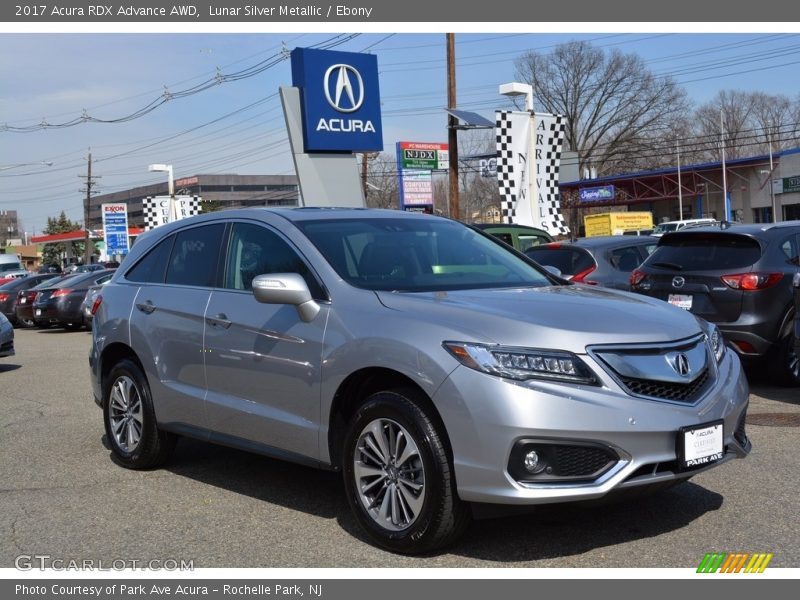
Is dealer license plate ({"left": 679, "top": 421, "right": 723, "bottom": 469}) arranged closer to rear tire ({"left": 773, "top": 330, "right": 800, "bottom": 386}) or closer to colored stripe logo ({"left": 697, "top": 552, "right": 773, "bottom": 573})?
colored stripe logo ({"left": 697, "top": 552, "right": 773, "bottom": 573})

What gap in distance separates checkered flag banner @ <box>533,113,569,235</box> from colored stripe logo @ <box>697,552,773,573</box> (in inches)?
669

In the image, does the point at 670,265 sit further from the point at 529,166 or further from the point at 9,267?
the point at 9,267

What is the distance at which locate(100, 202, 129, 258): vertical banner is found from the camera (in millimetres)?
53438

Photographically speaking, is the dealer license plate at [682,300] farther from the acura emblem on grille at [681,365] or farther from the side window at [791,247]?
the acura emblem on grille at [681,365]

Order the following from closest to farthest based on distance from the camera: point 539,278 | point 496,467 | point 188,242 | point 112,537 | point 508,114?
point 496,467 < point 112,537 < point 539,278 < point 188,242 < point 508,114

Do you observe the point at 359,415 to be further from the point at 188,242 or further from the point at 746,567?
the point at 188,242

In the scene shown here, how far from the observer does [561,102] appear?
7700cm

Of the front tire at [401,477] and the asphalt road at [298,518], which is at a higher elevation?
the front tire at [401,477]

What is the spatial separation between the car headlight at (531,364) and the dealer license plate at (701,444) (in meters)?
0.55

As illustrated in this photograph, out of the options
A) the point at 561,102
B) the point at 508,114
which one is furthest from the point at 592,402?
the point at 561,102

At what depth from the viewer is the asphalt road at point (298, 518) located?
179 inches

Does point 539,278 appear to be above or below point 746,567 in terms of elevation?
above

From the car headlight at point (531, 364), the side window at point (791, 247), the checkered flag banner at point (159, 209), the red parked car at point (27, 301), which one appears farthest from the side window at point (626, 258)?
the checkered flag banner at point (159, 209)

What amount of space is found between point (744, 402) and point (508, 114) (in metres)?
16.3
